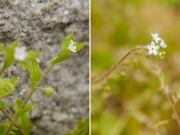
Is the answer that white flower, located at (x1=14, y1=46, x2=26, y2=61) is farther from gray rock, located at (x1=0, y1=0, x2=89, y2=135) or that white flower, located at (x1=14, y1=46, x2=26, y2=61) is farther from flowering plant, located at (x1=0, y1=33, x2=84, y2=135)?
gray rock, located at (x1=0, y1=0, x2=89, y2=135)

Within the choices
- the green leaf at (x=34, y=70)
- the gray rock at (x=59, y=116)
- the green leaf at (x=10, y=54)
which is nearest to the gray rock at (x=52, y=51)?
the gray rock at (x=59, y=116)

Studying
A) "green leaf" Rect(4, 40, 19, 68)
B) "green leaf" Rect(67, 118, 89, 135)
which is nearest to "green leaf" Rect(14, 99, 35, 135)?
"green leaf" Rect(67, 118, 89, 135)

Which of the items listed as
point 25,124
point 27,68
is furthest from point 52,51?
point 27,68

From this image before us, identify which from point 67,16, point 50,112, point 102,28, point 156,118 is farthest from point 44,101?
point 102,28

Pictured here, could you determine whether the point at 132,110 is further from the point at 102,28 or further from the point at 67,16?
the point at 67,16

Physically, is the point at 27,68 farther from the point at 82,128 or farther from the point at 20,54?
the point at 82,128
